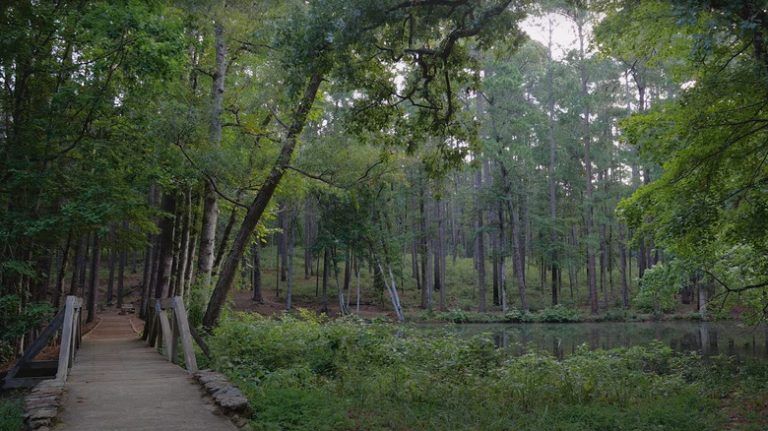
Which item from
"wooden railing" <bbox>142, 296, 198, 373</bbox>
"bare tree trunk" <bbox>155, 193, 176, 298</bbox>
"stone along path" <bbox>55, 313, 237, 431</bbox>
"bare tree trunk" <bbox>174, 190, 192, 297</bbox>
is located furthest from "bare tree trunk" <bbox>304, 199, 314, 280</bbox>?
"stone along path" <bbox>55, 313, 237, 431</bbox>

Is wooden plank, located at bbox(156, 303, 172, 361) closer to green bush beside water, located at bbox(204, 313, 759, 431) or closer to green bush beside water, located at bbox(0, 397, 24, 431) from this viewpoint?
green bush beside water, located at bbox(204, 313, 759, 431)

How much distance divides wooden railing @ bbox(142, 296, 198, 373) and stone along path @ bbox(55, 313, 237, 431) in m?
0.23

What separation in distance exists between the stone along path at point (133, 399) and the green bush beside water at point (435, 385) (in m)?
0.62

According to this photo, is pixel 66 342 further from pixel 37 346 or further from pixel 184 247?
pixel 184 247

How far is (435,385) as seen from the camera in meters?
8.29

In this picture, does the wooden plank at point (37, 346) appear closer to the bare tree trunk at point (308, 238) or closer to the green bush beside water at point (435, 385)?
the green bush beside water at point (435, 385)

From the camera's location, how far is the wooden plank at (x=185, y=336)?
8.05m

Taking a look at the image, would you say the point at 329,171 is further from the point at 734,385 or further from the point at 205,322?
the point at 734,385

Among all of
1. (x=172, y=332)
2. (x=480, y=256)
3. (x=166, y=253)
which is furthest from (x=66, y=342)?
(x=480, y=256)

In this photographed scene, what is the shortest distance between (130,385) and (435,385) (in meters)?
4.21

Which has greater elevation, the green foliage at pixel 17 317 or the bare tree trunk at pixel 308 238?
the bare tree trunk at pixel 308 238

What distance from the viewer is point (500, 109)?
111ft

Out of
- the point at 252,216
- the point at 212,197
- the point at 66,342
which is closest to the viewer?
the point at 66,342

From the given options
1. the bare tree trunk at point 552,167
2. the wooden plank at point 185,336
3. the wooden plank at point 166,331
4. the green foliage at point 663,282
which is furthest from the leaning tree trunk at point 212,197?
the bare tree trunk at point 552,167
